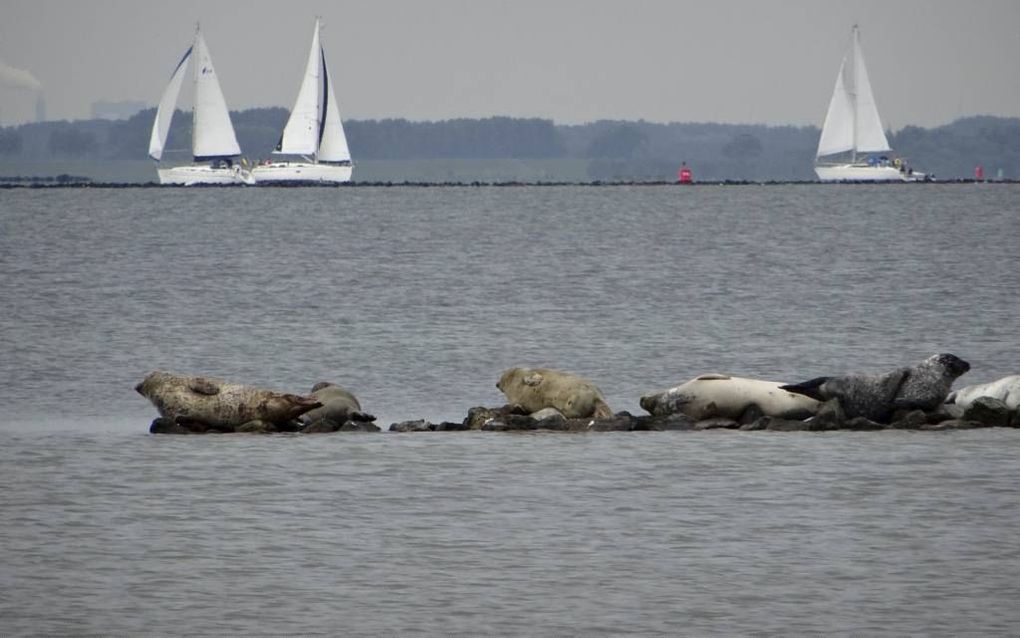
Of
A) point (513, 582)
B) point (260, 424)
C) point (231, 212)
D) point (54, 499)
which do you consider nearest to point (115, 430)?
point (260, 424)

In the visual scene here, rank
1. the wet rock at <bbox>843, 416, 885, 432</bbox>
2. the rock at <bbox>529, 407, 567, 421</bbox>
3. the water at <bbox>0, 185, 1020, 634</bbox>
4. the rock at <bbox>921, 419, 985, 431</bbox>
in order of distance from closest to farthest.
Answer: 1. the water at <bbox>0, 185, 1020, 634</bbox>
2. the rock at <bbox>921, 419, 985, 431</bbox>
3. the wet rock at <bbox>843, 416, 885, 432</bbox>
4. the rock at <bbox>529, 407, 567, 421</bbox>

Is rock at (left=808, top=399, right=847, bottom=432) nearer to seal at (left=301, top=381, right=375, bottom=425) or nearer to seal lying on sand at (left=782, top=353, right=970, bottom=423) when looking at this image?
seal lying on sand at (left=782, top=353, right=970, bottom=423)

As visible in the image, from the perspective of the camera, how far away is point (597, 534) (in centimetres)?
1734

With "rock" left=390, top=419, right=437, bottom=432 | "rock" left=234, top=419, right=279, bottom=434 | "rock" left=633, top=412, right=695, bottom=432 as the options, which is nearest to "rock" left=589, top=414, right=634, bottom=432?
"rock" left=633, top=412, right=695, bottom=432

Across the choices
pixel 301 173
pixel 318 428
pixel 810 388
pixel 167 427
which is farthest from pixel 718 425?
pixel 301 173

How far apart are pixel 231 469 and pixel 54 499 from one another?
8.37 feet

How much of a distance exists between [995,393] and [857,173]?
507 feet

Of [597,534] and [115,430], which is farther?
[115,430]

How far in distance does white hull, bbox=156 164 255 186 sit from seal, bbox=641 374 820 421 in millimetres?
140272

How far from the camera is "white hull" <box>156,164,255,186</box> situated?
163 m

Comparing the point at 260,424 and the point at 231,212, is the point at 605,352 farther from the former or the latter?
the point at 231,212

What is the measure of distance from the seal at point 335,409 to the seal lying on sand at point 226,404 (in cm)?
15

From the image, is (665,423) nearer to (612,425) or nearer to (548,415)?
(612,425)

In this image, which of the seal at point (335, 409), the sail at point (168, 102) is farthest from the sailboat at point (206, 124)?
the seal at point (335, 409)
